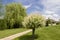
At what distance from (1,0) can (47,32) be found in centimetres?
1771

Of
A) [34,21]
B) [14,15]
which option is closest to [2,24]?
[14,15]

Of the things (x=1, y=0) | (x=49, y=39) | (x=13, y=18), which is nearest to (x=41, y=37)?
(x=49, y=39)

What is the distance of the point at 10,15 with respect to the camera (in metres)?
39.0

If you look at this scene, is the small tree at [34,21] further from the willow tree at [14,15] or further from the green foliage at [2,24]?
the willow tree at [14,15]

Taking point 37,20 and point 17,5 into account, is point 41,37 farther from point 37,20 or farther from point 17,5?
point 17,5

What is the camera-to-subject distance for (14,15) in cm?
3962

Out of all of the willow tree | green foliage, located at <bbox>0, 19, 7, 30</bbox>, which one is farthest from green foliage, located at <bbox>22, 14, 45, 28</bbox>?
the willow tree

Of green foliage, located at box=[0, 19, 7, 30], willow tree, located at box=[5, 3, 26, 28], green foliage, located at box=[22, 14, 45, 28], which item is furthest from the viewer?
willow tree, located at box=[5, 3, 26, 28]

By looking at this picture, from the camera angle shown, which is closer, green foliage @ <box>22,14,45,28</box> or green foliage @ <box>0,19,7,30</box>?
green foliage @ <box>22,14,45,28</box>

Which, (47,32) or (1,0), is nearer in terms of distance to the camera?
(47,32)

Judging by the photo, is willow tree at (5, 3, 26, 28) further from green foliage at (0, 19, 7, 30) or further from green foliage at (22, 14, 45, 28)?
green foliage at (22, 14, 45, 28)

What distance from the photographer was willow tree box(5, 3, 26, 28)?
38.3 meters

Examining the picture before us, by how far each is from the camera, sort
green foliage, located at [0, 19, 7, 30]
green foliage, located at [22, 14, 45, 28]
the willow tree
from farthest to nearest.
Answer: the willow tree
green foliage, located at [0, 19, 7, 30]
green foliage, located at [22, 14, 45, 28]

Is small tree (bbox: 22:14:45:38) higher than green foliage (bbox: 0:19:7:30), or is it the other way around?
small tree (bbox: 22:14:45:38)
